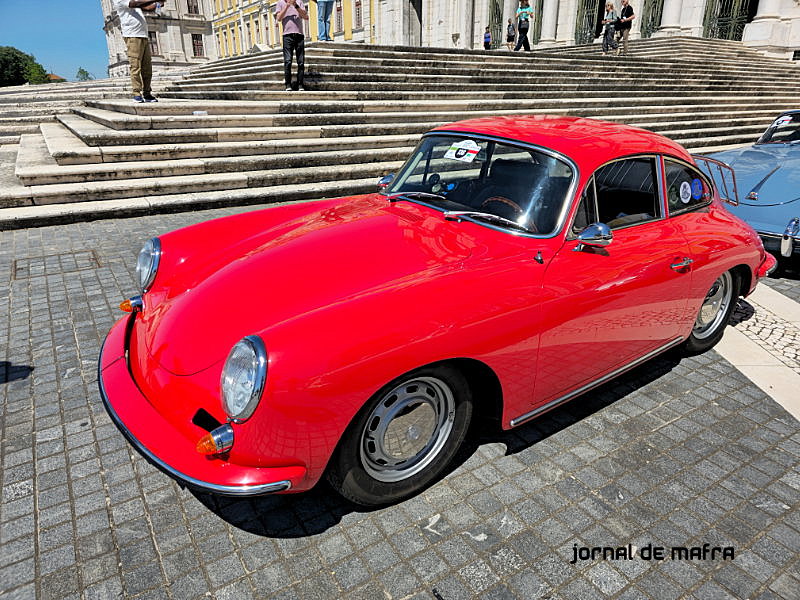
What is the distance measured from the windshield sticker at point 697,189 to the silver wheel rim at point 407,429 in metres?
2.36

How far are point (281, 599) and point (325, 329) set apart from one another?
1034 mm

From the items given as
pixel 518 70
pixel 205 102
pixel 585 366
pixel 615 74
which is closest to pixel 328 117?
pixel 205 102

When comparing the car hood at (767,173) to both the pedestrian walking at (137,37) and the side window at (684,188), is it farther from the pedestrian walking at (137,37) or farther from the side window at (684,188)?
the pedestrian walking at (137,37)

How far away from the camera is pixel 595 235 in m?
2.63

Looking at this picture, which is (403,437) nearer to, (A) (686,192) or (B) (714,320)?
(A) (686,192)

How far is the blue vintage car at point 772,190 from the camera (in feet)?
17.4

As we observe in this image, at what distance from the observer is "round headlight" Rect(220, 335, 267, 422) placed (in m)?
1.87

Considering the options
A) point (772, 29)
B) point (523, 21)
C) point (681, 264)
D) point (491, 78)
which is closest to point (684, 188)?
point (681, 264)

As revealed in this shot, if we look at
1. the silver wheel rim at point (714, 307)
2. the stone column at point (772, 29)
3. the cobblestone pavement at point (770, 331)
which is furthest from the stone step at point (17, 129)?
the stone column at point (772, 29)

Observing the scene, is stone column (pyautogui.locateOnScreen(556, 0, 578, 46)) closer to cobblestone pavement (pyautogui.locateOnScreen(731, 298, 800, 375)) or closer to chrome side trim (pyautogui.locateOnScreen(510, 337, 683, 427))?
cobblestone pavement (pyautogui.locateOnScreen(731, 298, 800, 375))

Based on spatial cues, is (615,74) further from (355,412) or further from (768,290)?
(355,412)

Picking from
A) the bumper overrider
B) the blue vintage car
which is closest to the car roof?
the bumper overrider

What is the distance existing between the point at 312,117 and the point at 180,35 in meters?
66.6

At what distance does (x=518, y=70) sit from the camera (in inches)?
598
